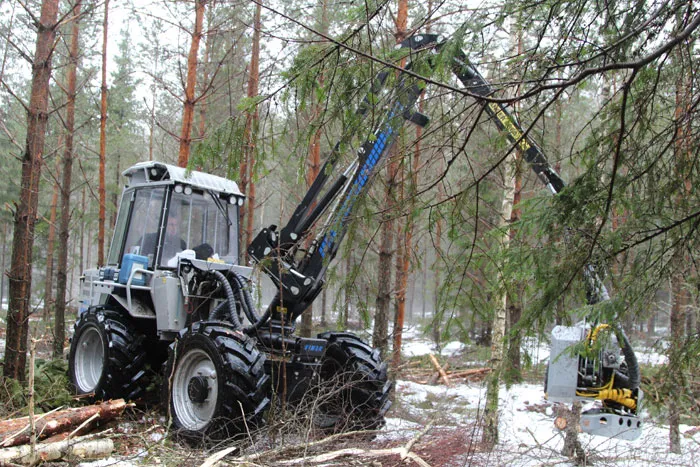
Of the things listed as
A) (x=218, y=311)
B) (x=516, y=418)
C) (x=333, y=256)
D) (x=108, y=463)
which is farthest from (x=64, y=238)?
(x=516, y=418)

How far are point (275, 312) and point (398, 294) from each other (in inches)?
204

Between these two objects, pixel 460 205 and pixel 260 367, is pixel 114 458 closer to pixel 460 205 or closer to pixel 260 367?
pixel 260 367

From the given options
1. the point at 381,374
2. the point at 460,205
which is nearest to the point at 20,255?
the point at 381,374

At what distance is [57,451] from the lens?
4.39 metres

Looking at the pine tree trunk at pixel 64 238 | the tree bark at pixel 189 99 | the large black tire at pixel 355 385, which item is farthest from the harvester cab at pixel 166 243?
the pine tree trunk at pixel 64 238

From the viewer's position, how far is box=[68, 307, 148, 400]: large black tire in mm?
6750

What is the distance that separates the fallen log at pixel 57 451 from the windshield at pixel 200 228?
2.80 meters

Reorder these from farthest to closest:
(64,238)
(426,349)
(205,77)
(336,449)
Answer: (426,349) → (205,77) → (64,238) → (336,449)

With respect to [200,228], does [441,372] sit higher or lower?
lower

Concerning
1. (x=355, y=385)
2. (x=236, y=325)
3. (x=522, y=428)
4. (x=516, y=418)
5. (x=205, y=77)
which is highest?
(x=205, y=77)

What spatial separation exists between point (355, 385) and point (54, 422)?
3.01 meters

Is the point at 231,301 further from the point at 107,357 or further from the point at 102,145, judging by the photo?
the point at 102,145

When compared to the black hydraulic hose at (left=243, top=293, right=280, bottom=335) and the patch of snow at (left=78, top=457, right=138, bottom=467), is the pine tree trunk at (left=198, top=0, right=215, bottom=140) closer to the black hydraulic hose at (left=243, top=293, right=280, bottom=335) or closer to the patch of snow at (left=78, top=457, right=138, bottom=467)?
the black hydraulic hose at (left=243, top=293, right=280, bottom=335)

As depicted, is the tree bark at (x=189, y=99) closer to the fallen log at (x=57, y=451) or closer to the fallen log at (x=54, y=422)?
the fallen log at (x=54, y=422)
